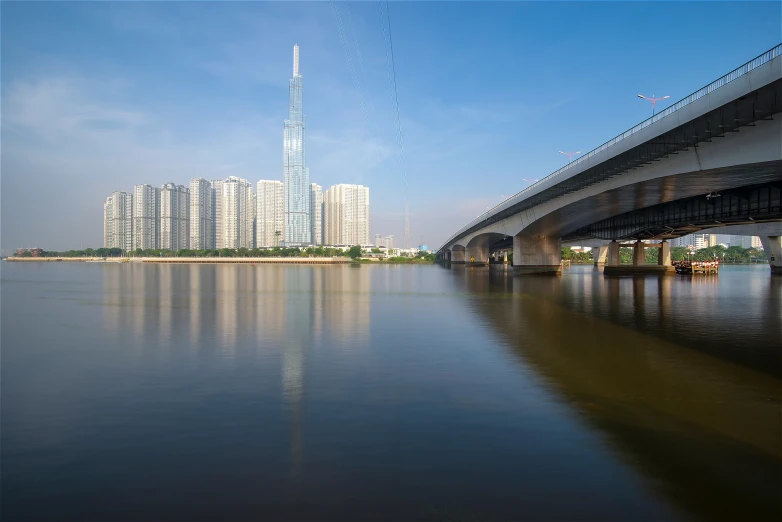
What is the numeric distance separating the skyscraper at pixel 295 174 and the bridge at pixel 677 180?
115 m

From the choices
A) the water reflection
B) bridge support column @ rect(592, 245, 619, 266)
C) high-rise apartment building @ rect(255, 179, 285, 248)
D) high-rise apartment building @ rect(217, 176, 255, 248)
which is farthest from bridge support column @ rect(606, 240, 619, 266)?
high-rise apartment building @ rect(217, 176, 255, 248)

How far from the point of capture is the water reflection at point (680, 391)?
571cm

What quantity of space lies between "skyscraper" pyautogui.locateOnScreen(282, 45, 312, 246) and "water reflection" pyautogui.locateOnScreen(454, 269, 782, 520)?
514 feet

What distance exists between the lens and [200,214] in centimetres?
17900

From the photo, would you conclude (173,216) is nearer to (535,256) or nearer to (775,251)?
(535,256)

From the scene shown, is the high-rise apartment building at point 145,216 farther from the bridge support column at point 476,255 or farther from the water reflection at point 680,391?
the water reflection at point 680,391

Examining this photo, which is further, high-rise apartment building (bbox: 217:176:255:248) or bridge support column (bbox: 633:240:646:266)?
high-rise apartment building (bbox: 217:176:255:248)

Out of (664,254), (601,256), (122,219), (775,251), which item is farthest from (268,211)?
(775,251)

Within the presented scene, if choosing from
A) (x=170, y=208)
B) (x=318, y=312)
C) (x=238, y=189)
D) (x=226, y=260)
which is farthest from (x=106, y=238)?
(x=318, y=312)

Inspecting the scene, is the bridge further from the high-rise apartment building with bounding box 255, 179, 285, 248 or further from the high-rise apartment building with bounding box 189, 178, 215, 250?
the high-rise apartment building with bounding box 189, 178, 215, 250

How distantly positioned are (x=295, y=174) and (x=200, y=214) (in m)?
39.0

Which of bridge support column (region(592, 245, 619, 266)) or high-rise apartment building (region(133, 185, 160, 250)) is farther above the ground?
high-rise apartment building (region(133, 185, 160, 250))

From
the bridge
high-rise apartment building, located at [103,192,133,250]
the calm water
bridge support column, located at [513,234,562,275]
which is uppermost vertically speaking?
high-rise apartment building, located at [103,192,133,250]

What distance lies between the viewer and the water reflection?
5.71 m
